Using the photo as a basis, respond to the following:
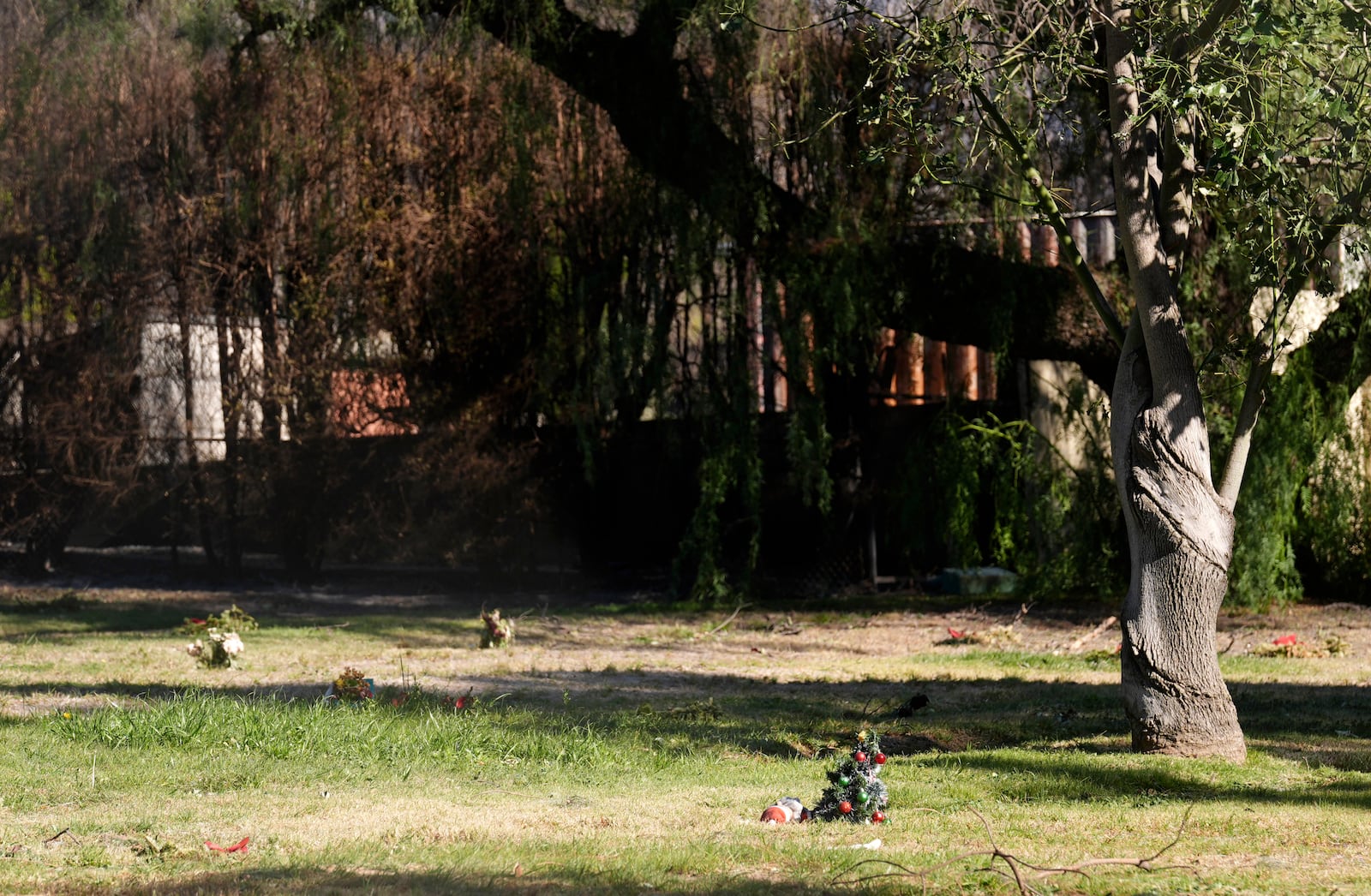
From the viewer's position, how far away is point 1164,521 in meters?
6.39

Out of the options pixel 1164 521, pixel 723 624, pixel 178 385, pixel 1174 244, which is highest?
pixel 178 385

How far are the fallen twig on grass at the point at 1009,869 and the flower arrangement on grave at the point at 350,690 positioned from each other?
3.83 meters

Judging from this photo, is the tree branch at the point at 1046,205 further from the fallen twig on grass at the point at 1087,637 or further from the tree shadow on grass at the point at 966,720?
the fallen twig on grass at the point at 1087,637

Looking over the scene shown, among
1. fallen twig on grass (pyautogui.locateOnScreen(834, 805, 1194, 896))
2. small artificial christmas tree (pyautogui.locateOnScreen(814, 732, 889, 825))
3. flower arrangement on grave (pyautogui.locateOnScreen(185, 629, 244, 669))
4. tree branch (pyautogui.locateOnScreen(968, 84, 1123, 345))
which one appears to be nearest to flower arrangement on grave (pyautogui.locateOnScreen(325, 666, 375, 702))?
flower arrangement on grave (pyautogui.locateOnScreen(185, 629, 244, 669))

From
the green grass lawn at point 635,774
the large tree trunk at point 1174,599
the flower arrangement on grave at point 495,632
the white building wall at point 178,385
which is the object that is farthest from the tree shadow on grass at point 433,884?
the white building wall at point 178,385

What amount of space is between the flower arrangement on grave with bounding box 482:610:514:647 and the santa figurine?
214 inches

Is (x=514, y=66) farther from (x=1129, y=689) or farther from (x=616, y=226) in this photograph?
(x=1129, y=689)

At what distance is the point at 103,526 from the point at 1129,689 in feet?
43.2

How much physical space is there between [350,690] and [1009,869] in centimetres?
423

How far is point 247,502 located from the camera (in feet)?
49.5

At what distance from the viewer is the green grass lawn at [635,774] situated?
4.12 metres

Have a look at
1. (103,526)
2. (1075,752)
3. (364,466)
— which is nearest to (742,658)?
(1075,752)

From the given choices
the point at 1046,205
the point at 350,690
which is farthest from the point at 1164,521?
the point at 350,690

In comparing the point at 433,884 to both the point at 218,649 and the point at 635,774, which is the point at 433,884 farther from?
the point at 218,649
